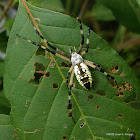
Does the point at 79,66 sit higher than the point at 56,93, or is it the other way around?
the point at 79,66

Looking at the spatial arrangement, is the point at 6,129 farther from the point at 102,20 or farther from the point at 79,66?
the point at 102,20

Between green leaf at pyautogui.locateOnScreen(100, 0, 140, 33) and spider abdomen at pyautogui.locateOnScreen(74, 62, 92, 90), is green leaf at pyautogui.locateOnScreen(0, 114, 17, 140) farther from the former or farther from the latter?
green leaf at pyautogui.locateOnScreen(100, 0, 140, 33)

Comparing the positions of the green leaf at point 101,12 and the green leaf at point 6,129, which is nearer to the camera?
the green leaf at point 6,129

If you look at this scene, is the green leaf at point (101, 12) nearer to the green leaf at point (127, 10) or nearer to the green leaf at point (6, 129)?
the green leaf at point (127, 10)

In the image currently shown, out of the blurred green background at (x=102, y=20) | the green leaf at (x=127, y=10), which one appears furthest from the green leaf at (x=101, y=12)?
the green leaf at (x=127, y=10)

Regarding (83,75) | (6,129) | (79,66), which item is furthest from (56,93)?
(6,129)
